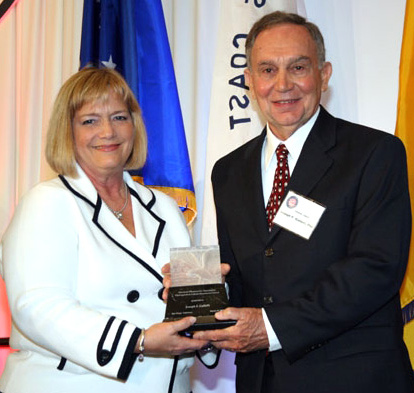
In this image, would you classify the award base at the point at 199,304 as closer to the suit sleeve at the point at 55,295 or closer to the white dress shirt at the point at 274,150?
the suit sleeve at the point at 55,295

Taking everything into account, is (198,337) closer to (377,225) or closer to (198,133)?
(377,225)

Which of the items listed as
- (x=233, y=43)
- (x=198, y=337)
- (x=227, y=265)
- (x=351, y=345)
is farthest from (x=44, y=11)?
(x=351, y=345)

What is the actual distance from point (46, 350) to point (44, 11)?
3031 millimetres

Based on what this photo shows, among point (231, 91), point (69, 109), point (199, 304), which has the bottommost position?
point (199, 304)

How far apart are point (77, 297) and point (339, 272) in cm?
106

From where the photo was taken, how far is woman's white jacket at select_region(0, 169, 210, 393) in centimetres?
236

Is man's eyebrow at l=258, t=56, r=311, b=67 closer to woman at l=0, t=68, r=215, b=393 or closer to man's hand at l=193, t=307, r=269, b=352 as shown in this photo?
woman at l=0, t=68, r=215, b=393

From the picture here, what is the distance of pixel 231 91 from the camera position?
149 inches

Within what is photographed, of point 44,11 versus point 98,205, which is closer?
point 98,205

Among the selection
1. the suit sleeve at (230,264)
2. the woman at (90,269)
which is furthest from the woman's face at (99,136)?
the suit sleeve at (230,264)

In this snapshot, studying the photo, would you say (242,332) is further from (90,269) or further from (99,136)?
(99,136)

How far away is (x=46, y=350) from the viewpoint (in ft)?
8.18

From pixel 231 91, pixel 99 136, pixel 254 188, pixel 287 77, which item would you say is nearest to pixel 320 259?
pixel 254 188

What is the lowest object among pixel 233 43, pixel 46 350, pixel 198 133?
pixel 46 350
